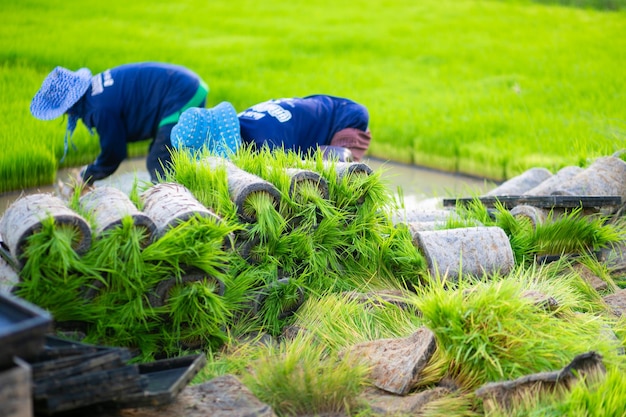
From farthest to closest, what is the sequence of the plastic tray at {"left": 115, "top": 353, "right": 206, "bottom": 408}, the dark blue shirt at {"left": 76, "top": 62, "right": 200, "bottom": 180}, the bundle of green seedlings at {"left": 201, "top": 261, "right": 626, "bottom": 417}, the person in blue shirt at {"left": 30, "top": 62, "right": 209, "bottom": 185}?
1. the dark blue shirt at {"left": 76, "top": 62, "right": 200, "bottom": 180}
2. the person in blue shirt at {"left": 30, "top": 62, "right": 209, "bottom": 185}
3. the bundle of green seedlings at {"left": 201, "top": 261, "right": 626, "bottom": 417}
4. the plastic tray at {"left": 115, "top": 353, "right": 206, "bottom": 408}

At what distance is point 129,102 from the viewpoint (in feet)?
17.5

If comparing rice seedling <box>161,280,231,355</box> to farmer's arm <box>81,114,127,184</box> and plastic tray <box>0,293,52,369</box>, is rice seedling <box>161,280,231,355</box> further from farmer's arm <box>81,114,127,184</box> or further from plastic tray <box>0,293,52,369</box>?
farmer's arm <box>81,114,127,184</box>

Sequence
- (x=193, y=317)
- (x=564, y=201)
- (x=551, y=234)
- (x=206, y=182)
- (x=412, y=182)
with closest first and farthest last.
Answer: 1. (x=193, y=317)
2. (x=206, y=182)
3. (x=551, y=234)
4. (x=564, y=201)
5. (x=412, y=182)

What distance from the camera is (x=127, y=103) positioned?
5.33 m

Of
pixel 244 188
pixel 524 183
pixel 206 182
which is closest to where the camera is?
pixel 244 188

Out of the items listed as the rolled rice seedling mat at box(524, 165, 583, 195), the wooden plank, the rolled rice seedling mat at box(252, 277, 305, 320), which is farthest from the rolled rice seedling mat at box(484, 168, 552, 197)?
the rolled rice seedling mat at box(252, 277, 305, 320)

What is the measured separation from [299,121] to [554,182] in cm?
172

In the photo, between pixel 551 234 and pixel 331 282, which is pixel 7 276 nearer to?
pixel 331 282

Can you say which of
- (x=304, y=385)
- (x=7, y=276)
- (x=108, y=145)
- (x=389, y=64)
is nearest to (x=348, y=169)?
(x=304, y=385)

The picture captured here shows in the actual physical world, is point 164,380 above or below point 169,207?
below

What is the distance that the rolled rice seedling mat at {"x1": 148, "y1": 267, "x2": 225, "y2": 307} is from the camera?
3016 mm

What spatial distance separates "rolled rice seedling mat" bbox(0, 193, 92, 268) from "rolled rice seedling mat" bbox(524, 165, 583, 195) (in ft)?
9.93

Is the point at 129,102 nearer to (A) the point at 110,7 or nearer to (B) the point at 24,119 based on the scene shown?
(B) the point at 24,119

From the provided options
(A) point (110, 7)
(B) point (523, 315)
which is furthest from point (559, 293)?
(A) point (110, 7)
